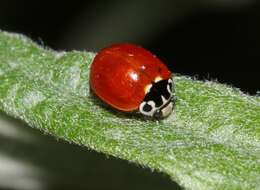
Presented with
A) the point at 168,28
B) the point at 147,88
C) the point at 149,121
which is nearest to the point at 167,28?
the point at 168,28

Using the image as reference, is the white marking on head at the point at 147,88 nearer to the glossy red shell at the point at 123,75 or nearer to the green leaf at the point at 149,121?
the glossy red shell at the point at 123,75

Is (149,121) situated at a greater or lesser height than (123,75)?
lesser

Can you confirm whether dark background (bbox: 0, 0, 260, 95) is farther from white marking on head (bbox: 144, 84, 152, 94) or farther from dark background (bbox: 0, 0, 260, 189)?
white marking on head (bbox: 144, 84, 152, 94)

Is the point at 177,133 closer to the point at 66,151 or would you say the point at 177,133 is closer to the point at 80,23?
the point at 66,151

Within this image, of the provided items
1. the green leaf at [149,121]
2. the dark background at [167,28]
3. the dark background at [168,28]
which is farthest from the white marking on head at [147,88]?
the dark background at [167,28]

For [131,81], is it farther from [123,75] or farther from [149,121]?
[149,121]

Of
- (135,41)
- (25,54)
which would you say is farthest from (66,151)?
(135,41)
